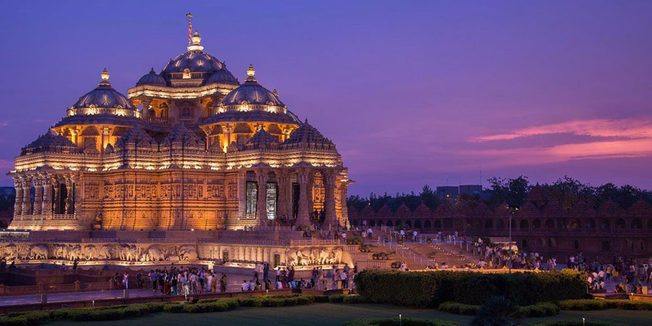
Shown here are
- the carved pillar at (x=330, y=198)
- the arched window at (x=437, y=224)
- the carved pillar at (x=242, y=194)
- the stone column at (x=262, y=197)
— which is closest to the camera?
the carved pillar at (x=330, y=198)

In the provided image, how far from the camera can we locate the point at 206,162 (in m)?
71.6

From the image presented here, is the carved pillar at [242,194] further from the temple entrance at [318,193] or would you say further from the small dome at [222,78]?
the small dome at [222,78]

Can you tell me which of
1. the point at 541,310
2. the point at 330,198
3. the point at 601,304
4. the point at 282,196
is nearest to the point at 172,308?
the point at 541,310

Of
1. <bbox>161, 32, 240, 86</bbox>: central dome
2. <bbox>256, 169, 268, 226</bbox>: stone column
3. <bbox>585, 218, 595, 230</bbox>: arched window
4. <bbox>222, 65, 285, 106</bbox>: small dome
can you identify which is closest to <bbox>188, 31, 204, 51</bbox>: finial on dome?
<bbox>161, 32, 240, 86</bbox>: central dome

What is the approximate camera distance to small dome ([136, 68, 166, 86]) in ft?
273

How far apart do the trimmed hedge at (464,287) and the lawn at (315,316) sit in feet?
2.14

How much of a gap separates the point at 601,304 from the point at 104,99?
2109 inches

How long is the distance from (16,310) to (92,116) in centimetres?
4634

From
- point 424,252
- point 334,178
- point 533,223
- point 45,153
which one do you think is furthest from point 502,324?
point 533,223

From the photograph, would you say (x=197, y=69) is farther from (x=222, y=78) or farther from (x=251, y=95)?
(x=251, y=95)

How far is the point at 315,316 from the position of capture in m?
33.4

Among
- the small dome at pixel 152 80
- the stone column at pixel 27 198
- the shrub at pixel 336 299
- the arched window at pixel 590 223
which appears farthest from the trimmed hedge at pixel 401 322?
the small dome at pixel 152 80

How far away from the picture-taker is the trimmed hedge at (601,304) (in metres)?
35.4

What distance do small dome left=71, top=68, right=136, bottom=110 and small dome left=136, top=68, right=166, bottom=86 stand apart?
9.22 ft
